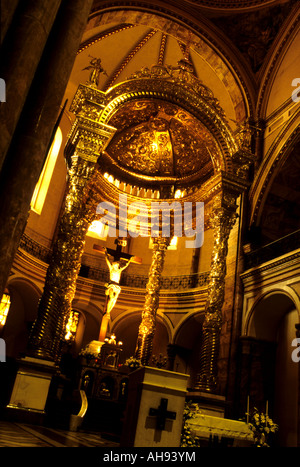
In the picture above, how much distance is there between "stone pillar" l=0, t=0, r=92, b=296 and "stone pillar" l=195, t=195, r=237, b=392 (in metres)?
7.73

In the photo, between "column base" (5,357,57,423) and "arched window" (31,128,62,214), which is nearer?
"column base" (5,357,57,423)

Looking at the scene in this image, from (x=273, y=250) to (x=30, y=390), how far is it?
7294mm

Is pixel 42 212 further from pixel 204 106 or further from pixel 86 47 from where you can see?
pixel 204 106

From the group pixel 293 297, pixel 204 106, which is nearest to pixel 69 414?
pixel 293 297

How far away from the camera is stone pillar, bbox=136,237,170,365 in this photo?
12450 millimetres

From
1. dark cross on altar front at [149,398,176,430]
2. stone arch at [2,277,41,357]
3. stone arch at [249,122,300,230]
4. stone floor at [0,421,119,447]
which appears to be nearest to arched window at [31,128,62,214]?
stone arch at [2,277,41,357]

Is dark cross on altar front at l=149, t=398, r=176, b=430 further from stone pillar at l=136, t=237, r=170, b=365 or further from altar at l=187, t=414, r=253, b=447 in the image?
stone pillar at l=136, t=237, r=170, b=365

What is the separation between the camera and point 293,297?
1002 cm

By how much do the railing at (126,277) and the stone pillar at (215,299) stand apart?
12.8ft

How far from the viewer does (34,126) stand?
3393mm

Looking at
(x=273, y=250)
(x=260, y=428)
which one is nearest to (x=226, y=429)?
(x=260, y=428)

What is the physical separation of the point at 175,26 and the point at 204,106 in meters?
4.18

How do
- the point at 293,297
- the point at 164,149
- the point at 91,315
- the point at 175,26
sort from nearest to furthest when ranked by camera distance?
the point at 293,297, the point at 175,26, the point at 164,149, the point at 91,315

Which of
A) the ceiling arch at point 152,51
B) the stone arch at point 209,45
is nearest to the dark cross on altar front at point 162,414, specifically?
the ceiling arch at point 152,51
